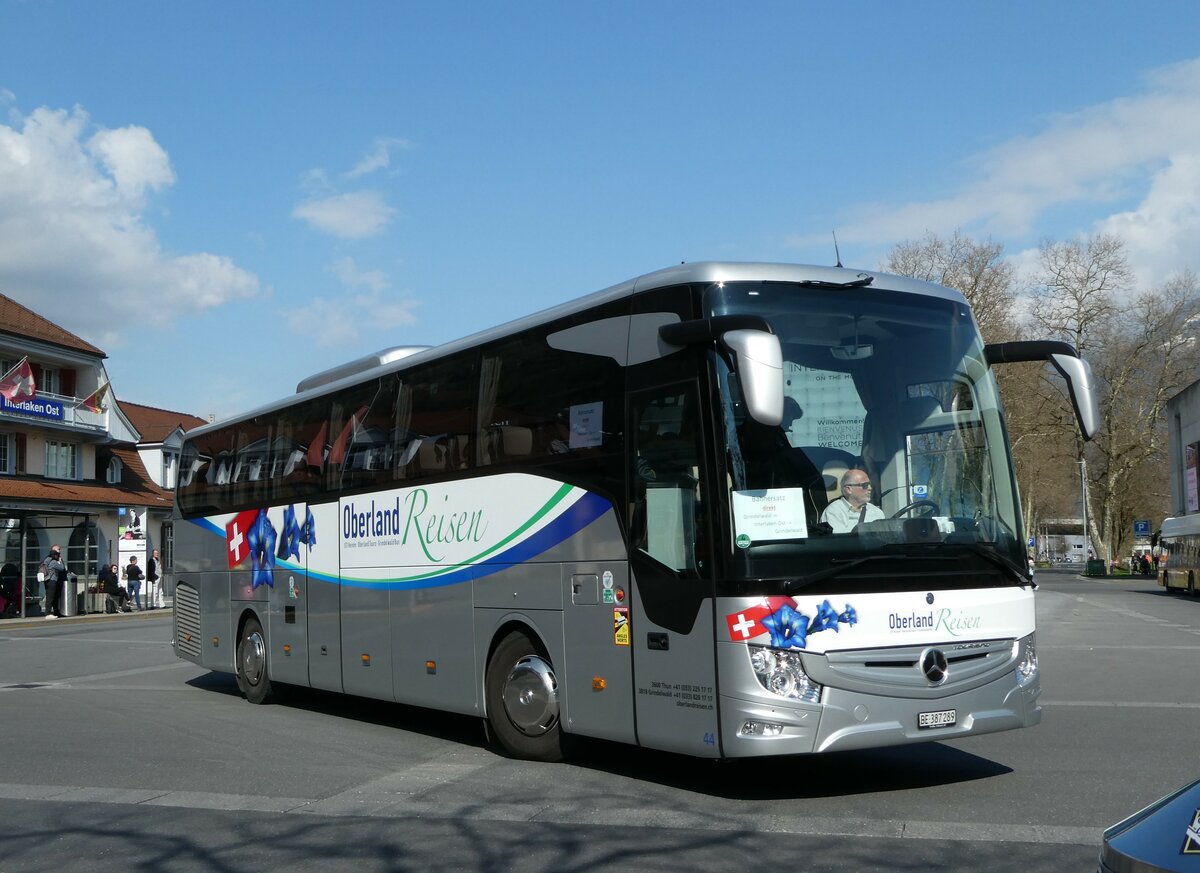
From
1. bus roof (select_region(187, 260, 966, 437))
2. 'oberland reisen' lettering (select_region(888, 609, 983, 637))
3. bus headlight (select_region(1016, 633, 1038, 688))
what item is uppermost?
bus roof (select_region(187, 260, 966, 437))

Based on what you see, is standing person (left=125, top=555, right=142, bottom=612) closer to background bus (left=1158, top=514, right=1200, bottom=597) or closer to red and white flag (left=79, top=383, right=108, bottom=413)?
red and white flag (left=79, top=383, right=108, bottom=413)

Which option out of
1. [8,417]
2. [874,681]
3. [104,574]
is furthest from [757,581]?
[8,417]

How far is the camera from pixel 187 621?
56.9 feet

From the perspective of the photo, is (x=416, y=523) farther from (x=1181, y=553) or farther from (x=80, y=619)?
(x=1181, y=553)

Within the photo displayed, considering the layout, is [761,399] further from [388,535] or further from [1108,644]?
[1108,644]

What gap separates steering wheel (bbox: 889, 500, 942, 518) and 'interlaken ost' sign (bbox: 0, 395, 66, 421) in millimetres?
44921

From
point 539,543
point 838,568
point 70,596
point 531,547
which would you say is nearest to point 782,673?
point 838,568

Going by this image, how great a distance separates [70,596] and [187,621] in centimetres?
2552

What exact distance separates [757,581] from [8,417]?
148 ft

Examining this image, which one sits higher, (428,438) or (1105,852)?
(428,438)

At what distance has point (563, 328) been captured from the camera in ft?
32.1

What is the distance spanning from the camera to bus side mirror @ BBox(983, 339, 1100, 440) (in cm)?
869

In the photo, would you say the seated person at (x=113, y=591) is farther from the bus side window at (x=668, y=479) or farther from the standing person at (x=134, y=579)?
the bus side window at (x=668, y=479)

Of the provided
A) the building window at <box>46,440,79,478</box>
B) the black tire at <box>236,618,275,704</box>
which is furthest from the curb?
the black tire at <box>236,618,275,704</box>
